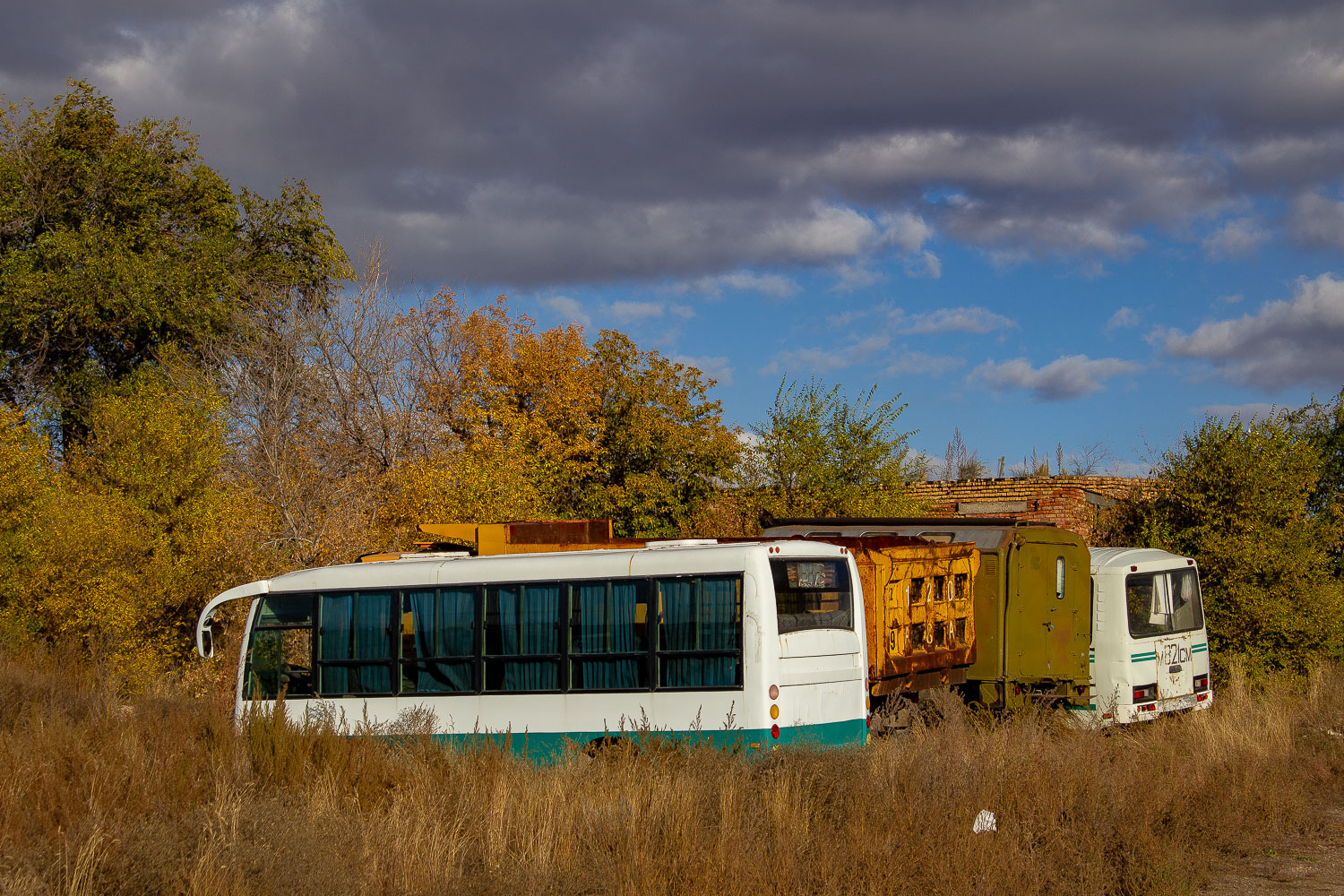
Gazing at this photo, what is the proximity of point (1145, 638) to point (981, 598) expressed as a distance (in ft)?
7.20

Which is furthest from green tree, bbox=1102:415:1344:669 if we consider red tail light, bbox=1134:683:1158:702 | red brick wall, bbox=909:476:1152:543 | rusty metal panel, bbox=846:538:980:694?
rusty metal panel, bbox=846:538:980:694

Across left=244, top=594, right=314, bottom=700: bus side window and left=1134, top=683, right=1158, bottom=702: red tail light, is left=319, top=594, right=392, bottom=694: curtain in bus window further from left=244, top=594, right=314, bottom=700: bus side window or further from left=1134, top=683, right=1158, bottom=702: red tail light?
left=1134, top=683, right=1158, bottom=702: red tail light

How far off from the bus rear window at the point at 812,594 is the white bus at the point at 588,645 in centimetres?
1

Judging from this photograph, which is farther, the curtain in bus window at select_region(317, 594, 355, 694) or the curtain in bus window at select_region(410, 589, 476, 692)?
the curtain in bus window at select_region(317, 594, 355, 694)

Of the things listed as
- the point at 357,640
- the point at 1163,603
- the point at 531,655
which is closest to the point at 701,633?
the point at 531,655

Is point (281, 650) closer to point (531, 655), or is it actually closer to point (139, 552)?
point (531, 655)

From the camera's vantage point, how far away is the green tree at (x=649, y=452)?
30.6m

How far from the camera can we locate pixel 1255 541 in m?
18.7

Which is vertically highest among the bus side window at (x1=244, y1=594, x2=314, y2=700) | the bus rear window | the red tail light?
the bus rear window

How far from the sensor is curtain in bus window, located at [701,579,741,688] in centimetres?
1034

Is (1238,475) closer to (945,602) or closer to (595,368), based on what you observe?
(945,602)

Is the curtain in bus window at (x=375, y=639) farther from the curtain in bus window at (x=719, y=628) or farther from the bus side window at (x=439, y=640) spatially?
the curtain in bus window at (x=719, y=628)

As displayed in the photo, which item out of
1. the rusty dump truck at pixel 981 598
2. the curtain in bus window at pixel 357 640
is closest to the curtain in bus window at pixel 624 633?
the rusty dump truck at pixel 981 598

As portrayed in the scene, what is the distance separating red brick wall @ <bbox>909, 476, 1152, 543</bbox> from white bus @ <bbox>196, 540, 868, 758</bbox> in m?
16.5
